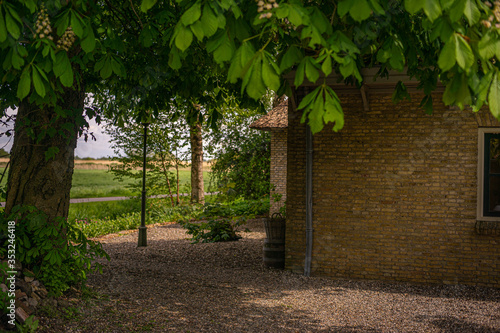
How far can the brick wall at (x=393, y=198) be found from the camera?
7262mm

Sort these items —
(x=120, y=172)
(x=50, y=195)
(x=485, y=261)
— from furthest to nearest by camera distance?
1. (x=120, y=172)
2. (x=485, y=261)
3. (x=50, y=195)

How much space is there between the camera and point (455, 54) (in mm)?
1843

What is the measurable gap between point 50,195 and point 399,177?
18.7 ft

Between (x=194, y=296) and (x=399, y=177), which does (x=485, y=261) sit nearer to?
(x=399, y=177)

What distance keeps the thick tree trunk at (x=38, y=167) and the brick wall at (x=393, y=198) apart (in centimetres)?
413

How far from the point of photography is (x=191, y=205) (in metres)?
19.4

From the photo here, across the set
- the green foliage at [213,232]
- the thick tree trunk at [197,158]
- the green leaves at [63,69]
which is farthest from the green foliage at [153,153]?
the green leaves at [63,69]

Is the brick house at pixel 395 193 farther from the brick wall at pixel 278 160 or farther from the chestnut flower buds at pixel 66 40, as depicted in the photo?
the brick wall at pixel 278 160

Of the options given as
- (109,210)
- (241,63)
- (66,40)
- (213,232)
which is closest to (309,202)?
(213,232)

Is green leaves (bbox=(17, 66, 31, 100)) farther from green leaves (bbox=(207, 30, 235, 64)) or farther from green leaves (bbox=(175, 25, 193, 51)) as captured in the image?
green leaves (bbox=(207, 30, 235, 64))

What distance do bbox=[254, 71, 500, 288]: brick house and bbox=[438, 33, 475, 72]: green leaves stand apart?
5.06m

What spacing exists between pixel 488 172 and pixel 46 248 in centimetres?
695

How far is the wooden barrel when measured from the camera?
28.3 ft

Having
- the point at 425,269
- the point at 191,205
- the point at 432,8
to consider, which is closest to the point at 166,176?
the point at 191,205
